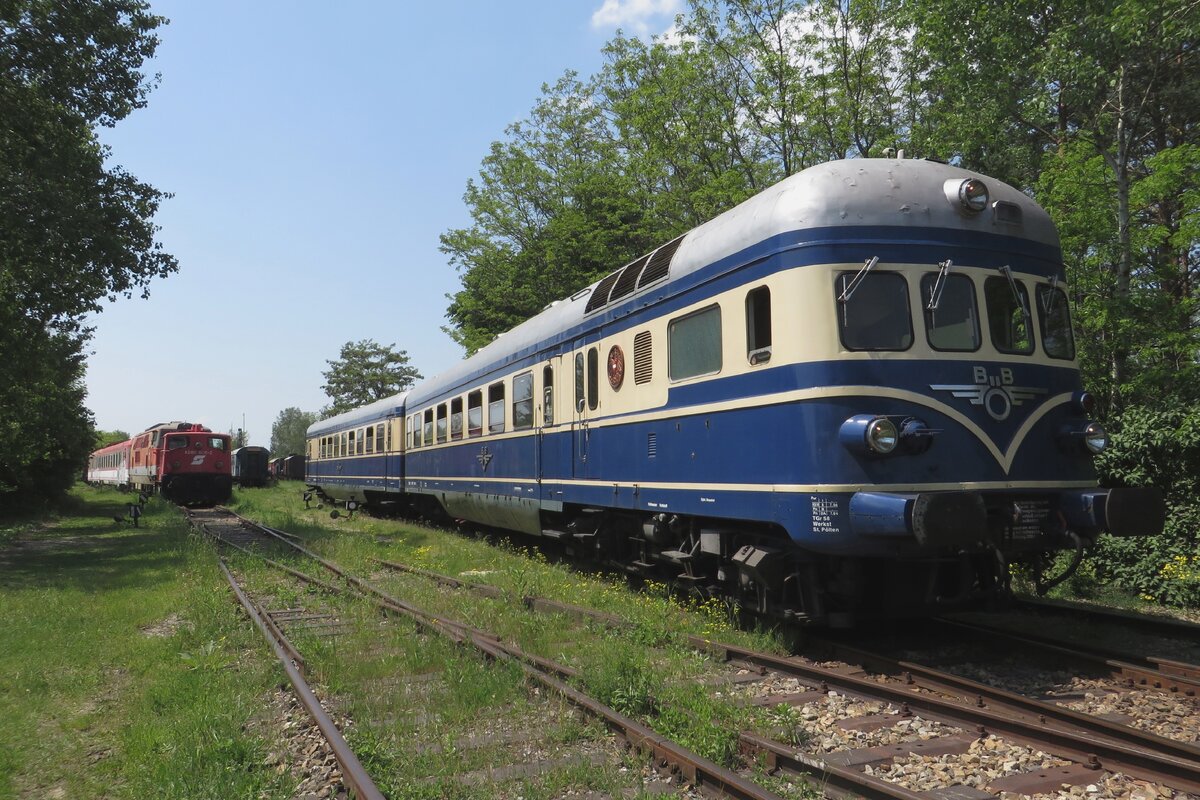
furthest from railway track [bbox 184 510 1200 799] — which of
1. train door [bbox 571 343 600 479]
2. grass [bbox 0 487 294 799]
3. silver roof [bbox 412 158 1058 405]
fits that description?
train door [bbox 571 343 600 479]

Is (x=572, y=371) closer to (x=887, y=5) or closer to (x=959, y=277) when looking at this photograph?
(x=959, y=277)

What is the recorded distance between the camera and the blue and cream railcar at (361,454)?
2266 cm

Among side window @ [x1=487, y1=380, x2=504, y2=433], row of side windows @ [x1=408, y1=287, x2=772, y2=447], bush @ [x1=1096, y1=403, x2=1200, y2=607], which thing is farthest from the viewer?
side window @ [x1=487, y1=380, x2=504, y2=433]

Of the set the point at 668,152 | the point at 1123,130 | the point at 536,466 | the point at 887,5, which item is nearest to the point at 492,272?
the point at 668,152

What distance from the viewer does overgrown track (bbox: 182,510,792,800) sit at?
14.1 feet

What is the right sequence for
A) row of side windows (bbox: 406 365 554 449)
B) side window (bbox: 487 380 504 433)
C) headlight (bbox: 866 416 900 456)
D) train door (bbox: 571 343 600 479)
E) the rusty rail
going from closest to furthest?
the rusty rail, headlight (bbox: 866 416 900 456), train door (bbox: 571 343 600 479), row of side windows (bbox: 406 365 554 449), side window (bbox: 487 380 504 433)

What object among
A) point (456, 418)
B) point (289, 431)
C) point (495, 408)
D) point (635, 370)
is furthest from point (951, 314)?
point (289, 431)

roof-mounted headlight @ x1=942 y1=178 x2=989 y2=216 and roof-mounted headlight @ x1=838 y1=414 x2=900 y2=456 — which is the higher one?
roof-mounted headlight @ x1=942 y1=178 x2=989 y2=216

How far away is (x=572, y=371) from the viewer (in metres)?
11.0

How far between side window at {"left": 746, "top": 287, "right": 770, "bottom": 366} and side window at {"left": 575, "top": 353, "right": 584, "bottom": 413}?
392cm

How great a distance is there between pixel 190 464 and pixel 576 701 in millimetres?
31567

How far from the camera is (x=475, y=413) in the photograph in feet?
51.3

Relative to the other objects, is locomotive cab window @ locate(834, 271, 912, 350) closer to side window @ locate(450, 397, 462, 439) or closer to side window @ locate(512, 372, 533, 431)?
side window @ locate(512, 372, 533, 431)

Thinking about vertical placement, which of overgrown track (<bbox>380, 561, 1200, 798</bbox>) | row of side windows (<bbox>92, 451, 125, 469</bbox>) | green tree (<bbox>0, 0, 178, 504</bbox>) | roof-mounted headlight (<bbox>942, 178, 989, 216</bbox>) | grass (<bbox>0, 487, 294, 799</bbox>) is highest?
green tree (<bbox>0, 0, 178, 504</bbox>)
